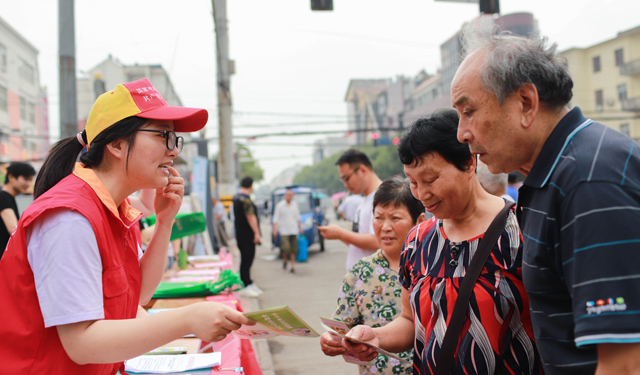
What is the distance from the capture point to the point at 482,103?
1.20 metres

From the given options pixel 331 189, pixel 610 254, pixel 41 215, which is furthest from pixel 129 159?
pixel 331 189

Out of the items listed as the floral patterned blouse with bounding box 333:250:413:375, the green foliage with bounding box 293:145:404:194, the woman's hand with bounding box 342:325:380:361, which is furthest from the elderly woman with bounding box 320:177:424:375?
the green foliage with bounding box 293:145:404:194

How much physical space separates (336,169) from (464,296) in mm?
65661

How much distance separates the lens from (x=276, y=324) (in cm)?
132

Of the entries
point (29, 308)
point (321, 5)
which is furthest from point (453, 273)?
point (321, 5)

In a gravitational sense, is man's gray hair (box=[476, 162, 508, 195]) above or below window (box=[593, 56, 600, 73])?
below

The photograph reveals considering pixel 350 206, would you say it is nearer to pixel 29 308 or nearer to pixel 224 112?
pixel 29 308

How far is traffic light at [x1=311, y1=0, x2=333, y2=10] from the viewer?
715 centimetres

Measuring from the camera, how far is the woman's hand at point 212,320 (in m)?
1.23

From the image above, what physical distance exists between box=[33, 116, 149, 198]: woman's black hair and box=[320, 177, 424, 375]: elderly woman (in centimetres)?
143

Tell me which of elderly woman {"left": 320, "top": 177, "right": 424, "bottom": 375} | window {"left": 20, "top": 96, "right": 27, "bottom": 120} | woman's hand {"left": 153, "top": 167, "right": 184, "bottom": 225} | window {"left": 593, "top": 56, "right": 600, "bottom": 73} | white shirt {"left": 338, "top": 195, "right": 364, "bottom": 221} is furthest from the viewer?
window {"left": 593, "top": 56, "right": 600, "bottom": 73}

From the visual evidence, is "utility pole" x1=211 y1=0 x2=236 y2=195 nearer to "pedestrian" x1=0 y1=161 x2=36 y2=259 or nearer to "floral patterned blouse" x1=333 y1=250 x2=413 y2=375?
"pedestrian" x1=0 y1=161 x2=36 y2=259

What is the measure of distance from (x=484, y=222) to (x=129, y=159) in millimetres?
1301

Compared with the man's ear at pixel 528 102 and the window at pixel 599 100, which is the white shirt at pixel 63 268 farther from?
the window at pixel 599 100
